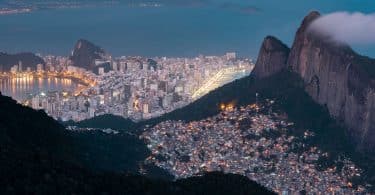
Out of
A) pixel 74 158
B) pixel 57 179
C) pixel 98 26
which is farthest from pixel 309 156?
pixel 98 26

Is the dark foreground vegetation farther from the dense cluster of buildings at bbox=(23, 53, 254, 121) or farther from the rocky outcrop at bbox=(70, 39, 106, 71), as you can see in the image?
the rocky outcrop at bbox=(70, 39, 106, 71)

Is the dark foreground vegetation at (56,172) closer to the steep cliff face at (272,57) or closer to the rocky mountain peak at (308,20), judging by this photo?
the rocky mountain peak at (308,20)

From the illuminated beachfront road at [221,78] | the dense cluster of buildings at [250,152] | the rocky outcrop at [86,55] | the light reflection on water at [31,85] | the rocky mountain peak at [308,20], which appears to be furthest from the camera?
the rocky outcrop at [86,55]

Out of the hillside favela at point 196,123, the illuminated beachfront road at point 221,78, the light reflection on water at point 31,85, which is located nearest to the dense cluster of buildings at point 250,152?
the hillside favela at point 196,123

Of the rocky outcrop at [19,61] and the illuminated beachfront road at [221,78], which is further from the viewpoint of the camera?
the rocky outcrop at [19,61]

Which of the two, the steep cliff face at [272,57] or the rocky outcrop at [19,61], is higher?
the steep cliff face at [272,57]

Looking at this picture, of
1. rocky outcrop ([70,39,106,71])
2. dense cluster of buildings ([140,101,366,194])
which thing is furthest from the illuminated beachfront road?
dense cluster of buildings ([140,101,366,194])

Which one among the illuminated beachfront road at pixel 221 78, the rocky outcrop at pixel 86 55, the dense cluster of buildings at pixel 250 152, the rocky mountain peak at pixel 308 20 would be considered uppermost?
the rocky mountain peak at pixel 308 20
